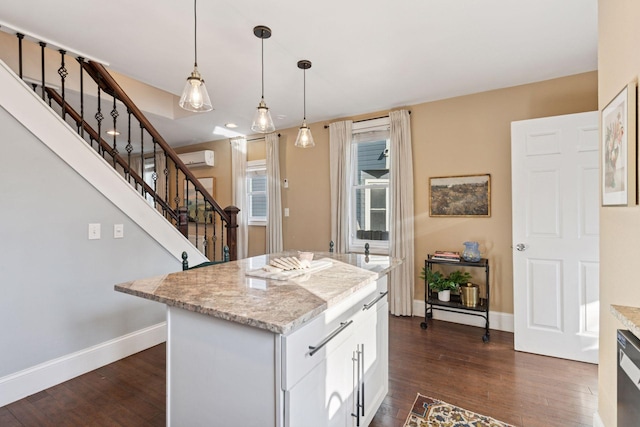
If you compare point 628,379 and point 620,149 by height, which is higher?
point 620,149

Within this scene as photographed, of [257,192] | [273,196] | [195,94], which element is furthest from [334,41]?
[257,192]

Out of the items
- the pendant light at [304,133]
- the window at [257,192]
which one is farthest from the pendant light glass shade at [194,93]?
the window at [257,192]

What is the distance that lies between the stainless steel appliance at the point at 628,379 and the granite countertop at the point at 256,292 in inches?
41.0

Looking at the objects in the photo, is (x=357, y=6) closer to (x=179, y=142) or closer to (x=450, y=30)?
(x=450, y=30)

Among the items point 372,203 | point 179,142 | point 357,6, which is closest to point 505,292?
point 372,203

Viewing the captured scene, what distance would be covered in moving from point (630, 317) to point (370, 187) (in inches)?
125

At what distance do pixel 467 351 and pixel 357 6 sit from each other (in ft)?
9.73

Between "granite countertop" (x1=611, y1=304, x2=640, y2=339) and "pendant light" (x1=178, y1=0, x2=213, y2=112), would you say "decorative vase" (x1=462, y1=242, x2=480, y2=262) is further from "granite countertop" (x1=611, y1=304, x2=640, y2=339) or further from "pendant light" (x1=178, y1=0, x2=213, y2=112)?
"pendant light" (x1=178, y1=0, x2=213, y2=112)

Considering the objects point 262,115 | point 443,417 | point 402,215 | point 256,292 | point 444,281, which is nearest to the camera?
point 256,292

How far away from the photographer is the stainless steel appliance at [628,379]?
1.11 metres

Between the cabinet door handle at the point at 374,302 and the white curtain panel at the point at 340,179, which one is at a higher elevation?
the white curtain panel at the point at 340,179

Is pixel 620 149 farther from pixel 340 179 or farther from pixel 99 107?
pixel 99 107

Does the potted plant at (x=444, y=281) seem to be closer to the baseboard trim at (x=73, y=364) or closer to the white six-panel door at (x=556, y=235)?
the white six-panel door at (x=556, y=235)

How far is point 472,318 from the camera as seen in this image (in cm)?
347
